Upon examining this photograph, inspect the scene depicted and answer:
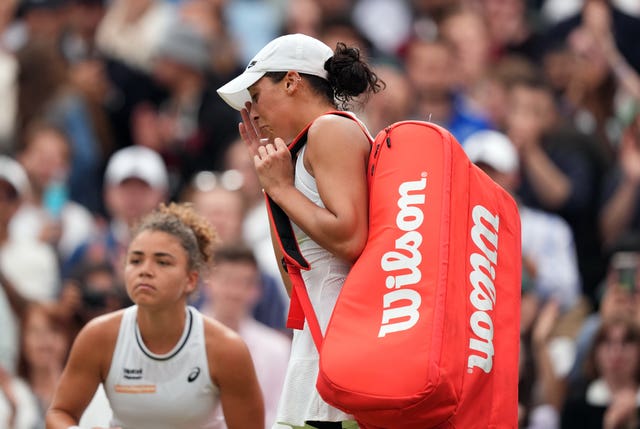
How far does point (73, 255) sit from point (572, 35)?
4.74 meters

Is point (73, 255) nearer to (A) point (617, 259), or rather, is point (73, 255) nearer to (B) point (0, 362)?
(B) point (0, 362)

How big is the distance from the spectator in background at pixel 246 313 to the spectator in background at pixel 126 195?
4.67ft

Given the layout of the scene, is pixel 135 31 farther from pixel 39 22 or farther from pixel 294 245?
pixel 294 245

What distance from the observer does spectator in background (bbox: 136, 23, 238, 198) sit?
1198cm

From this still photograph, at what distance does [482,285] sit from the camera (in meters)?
5.55

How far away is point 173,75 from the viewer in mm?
12398

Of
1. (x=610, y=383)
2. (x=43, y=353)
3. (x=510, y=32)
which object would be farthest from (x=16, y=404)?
(x=510, y=32)

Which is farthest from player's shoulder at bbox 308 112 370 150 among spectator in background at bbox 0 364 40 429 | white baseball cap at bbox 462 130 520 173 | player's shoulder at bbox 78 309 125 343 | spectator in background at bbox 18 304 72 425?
spectator in background at bbox 18 304 72 425

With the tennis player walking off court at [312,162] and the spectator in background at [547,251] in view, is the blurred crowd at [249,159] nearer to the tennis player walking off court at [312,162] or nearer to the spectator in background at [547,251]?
the spectator in background at [547,251]

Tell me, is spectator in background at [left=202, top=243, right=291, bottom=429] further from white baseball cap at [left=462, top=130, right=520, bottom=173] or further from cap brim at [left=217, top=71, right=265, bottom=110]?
cap brim at [left=217, top=71, right=265, bottom=110]

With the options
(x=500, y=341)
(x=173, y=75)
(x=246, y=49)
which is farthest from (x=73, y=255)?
(x=500, y=341)

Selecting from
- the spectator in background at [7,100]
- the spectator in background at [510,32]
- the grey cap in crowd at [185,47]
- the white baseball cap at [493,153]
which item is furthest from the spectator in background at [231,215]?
the spectator in background at [510,32]

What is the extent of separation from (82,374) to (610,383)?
351 centimetres

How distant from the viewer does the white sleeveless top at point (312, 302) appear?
18.4 ft
